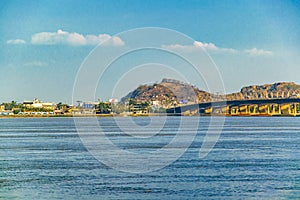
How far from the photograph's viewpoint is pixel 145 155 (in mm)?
57188

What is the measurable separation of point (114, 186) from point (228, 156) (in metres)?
19.9

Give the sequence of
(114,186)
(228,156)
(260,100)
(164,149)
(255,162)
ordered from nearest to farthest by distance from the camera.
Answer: (114,186) < (255,162) < (228,156) < (164,149) < (260,100)

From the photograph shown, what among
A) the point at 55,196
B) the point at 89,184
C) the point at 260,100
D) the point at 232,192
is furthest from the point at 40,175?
the point at 260,100

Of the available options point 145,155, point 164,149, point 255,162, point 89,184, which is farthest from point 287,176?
point 164,149

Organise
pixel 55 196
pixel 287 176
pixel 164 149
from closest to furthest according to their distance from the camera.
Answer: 1. pixel 55 196
2. pixel 287 176
3. pixel 164 149

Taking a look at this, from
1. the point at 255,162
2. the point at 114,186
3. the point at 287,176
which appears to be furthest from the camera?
the point at 255,162

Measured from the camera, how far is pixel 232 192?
114ft

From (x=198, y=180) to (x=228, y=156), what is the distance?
16477 millimetres

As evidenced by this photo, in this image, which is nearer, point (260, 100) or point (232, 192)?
point (232, 192)

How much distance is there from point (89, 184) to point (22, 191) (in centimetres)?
405

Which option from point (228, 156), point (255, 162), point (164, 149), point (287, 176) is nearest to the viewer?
point (287, 176)

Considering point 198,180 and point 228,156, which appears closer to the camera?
point 198,180

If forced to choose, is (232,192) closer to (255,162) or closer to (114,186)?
(114,186)

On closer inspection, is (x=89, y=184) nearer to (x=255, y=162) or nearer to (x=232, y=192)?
(x=232, y=192)
